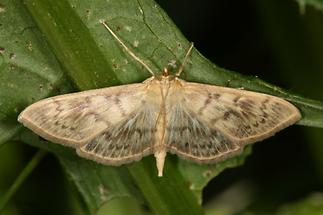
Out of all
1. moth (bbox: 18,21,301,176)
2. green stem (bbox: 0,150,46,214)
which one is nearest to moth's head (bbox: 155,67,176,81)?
moth (bbox: 18,21,301,176)

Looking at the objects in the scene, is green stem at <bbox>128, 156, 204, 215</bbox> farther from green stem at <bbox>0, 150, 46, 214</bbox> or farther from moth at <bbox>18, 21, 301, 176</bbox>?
green stem at <bbox>0, 150, 46, 214</bbox>

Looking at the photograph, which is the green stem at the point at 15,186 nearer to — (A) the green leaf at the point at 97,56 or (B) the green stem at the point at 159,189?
(A) the green leaf at the point at 97,56

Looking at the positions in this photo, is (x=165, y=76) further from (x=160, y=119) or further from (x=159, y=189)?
(x=159, y=189)

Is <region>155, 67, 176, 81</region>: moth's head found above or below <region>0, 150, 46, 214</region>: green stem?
above

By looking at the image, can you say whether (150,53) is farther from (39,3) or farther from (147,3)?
(39,3)

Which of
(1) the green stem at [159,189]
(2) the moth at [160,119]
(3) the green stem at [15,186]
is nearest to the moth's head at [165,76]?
(2) the moth at [160,119]

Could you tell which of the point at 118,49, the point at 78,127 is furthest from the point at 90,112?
the point at 118,49
